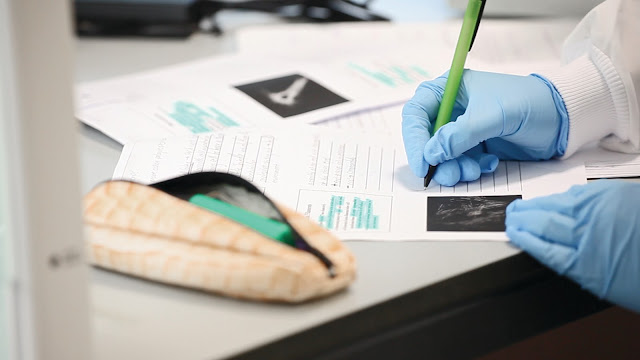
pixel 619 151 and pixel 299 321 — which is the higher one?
pixel 619 151

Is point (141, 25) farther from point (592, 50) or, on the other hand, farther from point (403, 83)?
point (592, 50)

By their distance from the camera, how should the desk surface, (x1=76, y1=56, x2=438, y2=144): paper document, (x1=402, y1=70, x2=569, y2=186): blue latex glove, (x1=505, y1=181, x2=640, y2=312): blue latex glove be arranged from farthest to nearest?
(x1=76, y1=56, x2=438, y2=144): paper document, (x1=402, y1=70, x2=569, y2=186): blue latex glove, (x1=505, y1=181, x2=640, y2=312): blue latex glove, the desk surface

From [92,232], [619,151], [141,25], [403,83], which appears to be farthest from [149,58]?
Result: [619,151]

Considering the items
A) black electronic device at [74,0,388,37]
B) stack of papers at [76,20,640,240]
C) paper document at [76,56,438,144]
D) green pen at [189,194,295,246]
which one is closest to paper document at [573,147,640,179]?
stack of papers at [76,20,640,240]

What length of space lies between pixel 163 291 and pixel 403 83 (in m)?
0.54

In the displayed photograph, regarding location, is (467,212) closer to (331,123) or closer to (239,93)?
(331,123)

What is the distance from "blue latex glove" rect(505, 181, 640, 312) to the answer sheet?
0.04 metres

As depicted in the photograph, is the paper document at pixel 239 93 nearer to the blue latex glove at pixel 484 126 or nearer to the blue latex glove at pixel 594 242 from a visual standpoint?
the blue latex glove at pixel 484 126

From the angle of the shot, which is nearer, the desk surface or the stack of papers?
the desk surface

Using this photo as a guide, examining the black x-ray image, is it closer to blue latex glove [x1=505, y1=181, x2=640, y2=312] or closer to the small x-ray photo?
blue latex glove [x1=505, y1=181, x2=640, y2=312]

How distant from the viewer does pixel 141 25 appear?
45.7 inches

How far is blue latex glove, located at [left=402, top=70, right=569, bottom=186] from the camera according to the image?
29.1 inches

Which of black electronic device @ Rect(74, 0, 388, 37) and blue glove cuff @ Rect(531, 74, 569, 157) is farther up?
black electronic device @ Rect(74, 0, 388, 37)

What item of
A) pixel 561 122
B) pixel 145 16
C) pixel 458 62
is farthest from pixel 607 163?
pixel 145 16
